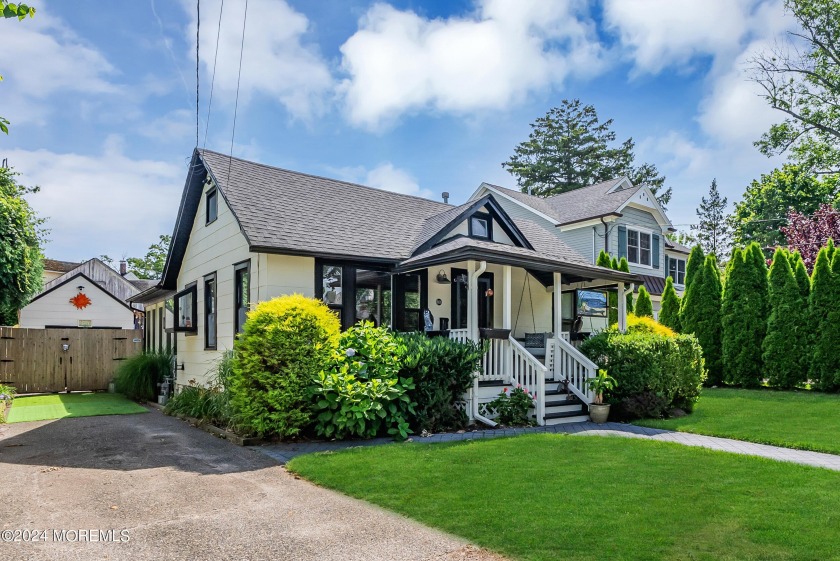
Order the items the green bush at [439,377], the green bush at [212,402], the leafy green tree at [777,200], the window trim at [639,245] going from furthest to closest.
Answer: the leafy green tree at [777,200]
the window trim at [639,245]
the green bush at [212,402]
the green bush at [439,377]

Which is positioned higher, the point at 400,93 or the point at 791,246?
the point at 400,93

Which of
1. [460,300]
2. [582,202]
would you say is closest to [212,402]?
[460,300]

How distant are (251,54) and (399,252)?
4647mm

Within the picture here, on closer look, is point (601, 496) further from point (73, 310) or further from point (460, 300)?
point (73, 310)

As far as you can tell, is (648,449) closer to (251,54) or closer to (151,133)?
(251,54)

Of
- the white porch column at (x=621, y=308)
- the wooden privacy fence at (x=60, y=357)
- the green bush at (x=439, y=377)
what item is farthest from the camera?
the wooden privacy fence at (x=60, y=357)

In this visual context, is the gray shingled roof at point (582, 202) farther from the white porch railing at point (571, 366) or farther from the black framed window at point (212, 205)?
the black framed window at point (212, 205)

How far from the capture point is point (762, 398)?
12336 mm

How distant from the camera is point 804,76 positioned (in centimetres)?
2286

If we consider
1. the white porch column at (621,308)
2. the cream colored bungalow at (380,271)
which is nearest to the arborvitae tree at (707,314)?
the cream colored bungalow at (380,271)

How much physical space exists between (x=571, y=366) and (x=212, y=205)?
28.8 feet

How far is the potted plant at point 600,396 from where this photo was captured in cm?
970

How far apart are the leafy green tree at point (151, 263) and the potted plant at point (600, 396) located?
44.2 meters

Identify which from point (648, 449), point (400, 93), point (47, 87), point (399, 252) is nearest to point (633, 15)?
point (400, 93)
